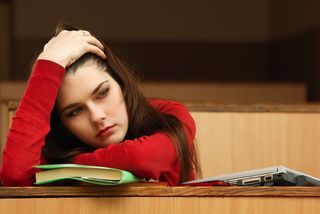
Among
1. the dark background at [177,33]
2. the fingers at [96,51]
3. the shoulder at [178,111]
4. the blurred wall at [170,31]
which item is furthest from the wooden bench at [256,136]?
the blurred wall at [170,31]

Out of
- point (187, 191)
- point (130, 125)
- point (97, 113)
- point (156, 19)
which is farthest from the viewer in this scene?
point (156, 19)

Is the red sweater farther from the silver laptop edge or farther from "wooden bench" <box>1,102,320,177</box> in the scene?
"wooden bench" <box>1,102,320,177</box>

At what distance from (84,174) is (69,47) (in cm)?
32

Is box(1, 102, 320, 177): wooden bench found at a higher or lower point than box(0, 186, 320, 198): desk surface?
higher

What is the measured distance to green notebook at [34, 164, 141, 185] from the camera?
1.04 meters

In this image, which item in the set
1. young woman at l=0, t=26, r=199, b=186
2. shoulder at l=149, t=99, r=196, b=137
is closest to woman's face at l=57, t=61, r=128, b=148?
young woman at l=0, t=26, r=199, b=186

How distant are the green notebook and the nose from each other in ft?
0.71

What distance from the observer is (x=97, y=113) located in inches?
51.3

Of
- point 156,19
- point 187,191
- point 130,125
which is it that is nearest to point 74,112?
point 130,125

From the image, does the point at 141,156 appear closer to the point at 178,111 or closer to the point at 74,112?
the point at 74,112

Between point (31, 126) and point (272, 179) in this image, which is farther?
point (31, 126)

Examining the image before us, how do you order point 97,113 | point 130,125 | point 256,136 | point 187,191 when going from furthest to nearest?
point 256,136
point 130,125
point 97,113
point 187,191

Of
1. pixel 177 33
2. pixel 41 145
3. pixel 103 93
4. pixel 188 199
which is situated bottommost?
pixel 188 199

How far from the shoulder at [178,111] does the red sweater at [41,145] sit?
153mm
